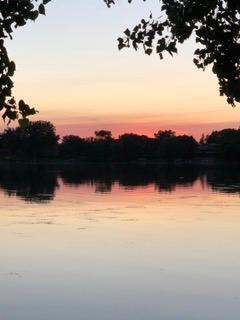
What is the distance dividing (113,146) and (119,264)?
112550mm

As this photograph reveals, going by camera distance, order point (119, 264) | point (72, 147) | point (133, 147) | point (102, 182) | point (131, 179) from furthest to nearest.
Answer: point (72, 147), point (133, 147), point (131, 179), point (102, 182), point (119, 264)

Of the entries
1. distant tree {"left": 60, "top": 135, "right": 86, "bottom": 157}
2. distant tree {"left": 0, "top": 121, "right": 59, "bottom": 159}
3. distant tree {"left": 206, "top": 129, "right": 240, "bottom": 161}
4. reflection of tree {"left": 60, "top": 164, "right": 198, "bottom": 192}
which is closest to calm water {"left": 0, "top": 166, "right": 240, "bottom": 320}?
reflection of tree {"left": 60, "top": 164, "right": 198, "bottom": 192}

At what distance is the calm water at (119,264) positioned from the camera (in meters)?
9.66

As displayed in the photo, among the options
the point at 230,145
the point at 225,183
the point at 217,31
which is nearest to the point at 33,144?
the point at 230,145

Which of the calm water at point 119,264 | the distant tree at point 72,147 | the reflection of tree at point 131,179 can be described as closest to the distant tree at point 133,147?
the distant tree at point 72,147

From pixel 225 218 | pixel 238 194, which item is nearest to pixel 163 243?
pixel 225 218

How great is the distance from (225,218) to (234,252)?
24.8 ft

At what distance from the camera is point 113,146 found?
412 feet

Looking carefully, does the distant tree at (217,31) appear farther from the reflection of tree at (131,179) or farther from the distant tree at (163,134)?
the distant tree at (163,134)

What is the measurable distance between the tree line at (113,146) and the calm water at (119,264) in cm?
8779

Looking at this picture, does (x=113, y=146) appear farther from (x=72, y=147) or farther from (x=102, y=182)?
(x=102, y=182)

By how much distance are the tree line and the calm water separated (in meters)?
87.8

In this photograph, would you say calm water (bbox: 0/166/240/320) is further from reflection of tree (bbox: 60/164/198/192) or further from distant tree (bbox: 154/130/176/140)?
distant tree (bbox: 154/130/176/140)

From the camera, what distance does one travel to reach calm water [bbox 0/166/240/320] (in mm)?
9656
